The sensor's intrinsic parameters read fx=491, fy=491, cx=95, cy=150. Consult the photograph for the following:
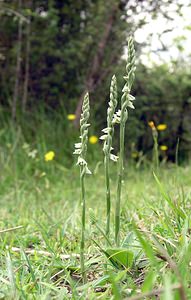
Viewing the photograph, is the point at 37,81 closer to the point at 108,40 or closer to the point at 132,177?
the point at 108,40

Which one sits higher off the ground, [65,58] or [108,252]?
[65,58]

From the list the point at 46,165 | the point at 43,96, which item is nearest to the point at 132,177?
the point at 46,165

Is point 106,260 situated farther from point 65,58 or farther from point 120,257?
point 65,58

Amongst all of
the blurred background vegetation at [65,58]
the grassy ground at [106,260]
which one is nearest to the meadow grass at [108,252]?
the grassy ground at [106,260]

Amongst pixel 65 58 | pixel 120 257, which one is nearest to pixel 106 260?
pixel 120 257

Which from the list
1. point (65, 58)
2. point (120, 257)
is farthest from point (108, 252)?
point (65, 58)

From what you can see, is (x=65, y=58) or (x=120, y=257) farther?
(x=65, y=58)

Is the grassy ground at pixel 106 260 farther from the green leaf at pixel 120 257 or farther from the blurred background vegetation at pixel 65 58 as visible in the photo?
the blurred background vegetation at pixel 65 58

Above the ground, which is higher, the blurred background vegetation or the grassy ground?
the blurred background vegetation

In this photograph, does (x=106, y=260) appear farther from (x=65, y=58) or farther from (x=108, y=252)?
(x=65, y=58)

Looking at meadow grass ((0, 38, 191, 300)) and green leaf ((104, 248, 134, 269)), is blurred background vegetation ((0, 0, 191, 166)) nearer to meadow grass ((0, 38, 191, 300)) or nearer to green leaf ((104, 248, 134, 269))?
meadow grass ((0, 38, 191, 300))

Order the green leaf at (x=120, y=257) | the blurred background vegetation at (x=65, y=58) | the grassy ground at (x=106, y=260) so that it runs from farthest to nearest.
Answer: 1. the blurred background vegetation at (x=65, y=58)
2. the green leaf at (x=120, y=257)
3. the grassy ground at (x=106, y=260)

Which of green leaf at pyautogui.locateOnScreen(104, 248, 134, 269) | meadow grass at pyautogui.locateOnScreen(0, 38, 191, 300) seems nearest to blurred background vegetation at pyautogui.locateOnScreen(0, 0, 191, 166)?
meadow grass at pyautogui.locateOnScreen(0, 38, 191, 300)

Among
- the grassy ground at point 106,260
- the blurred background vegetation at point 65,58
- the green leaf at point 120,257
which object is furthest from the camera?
the blurred background vegetation at point 65,58
